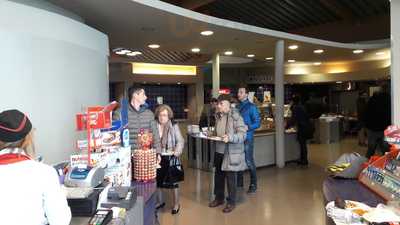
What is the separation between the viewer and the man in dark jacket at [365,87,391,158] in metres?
6.41

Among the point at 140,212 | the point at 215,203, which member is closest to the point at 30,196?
the point at 140,212

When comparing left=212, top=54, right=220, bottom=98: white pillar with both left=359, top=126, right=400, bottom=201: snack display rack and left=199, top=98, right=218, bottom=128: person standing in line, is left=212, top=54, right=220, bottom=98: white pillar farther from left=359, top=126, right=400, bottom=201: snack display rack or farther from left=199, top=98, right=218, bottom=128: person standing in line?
left=359, top=126, right=400, bottom=201: snack display rack

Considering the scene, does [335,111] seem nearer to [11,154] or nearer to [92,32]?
[92,32]

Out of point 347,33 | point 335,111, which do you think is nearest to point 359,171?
point 347,33

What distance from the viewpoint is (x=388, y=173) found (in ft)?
7.15

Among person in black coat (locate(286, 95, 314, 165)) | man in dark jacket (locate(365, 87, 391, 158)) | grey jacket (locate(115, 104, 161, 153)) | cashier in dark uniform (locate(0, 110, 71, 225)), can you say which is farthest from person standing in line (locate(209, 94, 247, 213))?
person in black coat (locate(286, 95, 314, 165))

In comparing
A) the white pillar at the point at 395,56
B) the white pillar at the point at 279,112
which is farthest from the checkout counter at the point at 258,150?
the white pillar at the point at 395,56

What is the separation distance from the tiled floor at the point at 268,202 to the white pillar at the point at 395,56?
1754 mm

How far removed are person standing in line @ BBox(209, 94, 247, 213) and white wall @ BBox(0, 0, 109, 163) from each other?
5.88 ft

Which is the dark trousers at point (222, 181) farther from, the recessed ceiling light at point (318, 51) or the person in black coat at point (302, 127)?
the recessed ceiling light at point (318, 51)

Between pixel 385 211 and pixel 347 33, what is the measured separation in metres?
11.2

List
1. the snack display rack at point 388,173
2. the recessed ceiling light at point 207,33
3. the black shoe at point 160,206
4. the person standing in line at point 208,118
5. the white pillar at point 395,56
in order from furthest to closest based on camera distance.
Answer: the person standing in line at point 208,118, the recessed ceiling light at point 207,33, the black shoe at point 160,206, the white pillar at point 395,56, the snack display rack at point 388,173

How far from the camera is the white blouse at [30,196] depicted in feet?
4.93

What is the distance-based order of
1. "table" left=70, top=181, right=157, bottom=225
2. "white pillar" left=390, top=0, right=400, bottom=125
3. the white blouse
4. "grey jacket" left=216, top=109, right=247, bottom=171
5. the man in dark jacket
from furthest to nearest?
the man in dark jacket → "grey jacket" left=216, top=109, right=247, bottom=171 → "white pillar" left=390, top=0, right=400, bottom=125 → "table" left=70, top=181, right=157, bottom=225 → the white blouse
